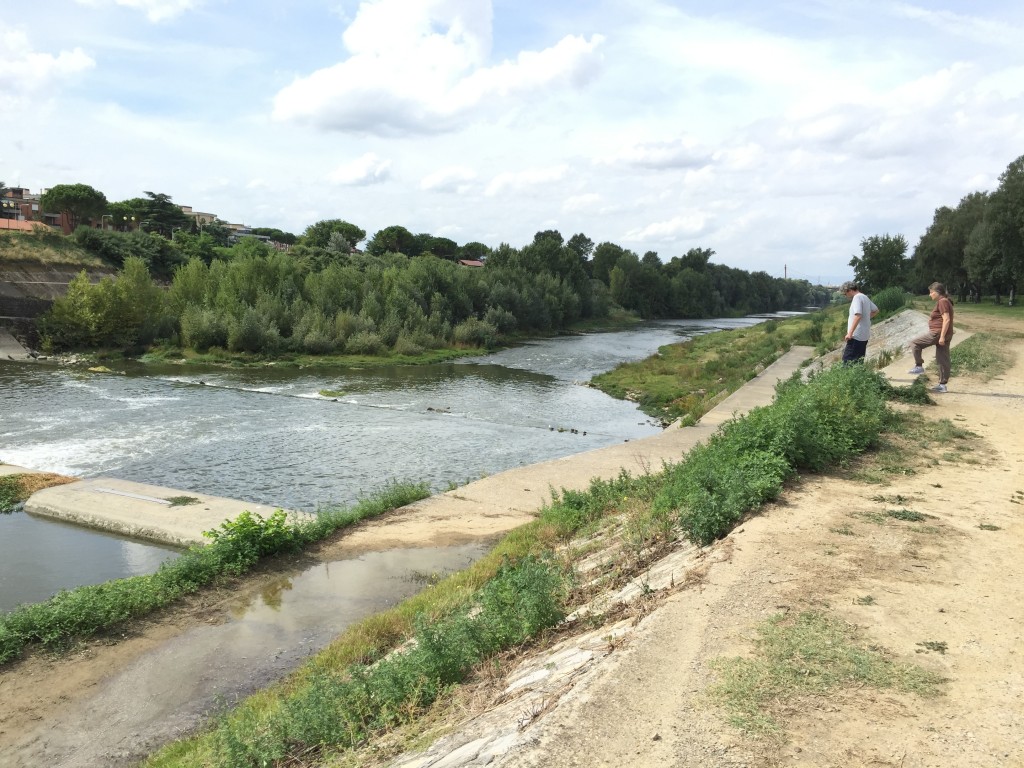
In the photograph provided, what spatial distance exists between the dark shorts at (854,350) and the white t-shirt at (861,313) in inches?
3.3

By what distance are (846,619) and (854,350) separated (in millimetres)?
9679

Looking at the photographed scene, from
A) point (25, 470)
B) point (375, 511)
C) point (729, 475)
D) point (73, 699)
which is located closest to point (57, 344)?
point (25, 470)

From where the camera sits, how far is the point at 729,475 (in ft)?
24.7

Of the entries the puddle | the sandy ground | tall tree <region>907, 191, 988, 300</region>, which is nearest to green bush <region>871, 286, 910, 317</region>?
tall tree <region>907, 191, 988, 300</region>

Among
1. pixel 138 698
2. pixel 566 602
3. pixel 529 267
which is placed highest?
pixel 529 267

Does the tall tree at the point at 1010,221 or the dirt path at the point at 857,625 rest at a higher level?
the tall tree at the point at 1010,221

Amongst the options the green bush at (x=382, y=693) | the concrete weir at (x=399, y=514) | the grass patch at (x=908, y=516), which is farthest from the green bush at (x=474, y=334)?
the green bush at (x=382, y=693)

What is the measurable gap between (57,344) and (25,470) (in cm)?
3118

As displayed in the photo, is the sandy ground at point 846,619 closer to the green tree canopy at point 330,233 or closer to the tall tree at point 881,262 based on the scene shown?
the tall tree at point 881,262

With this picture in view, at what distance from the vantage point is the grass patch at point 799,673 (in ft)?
12.7

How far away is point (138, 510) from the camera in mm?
12773

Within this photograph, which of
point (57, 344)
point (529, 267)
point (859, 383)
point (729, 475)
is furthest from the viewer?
point (529, 267)

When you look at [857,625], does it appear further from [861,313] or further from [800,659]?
[861,313]

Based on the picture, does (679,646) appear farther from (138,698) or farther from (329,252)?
(329,252)
